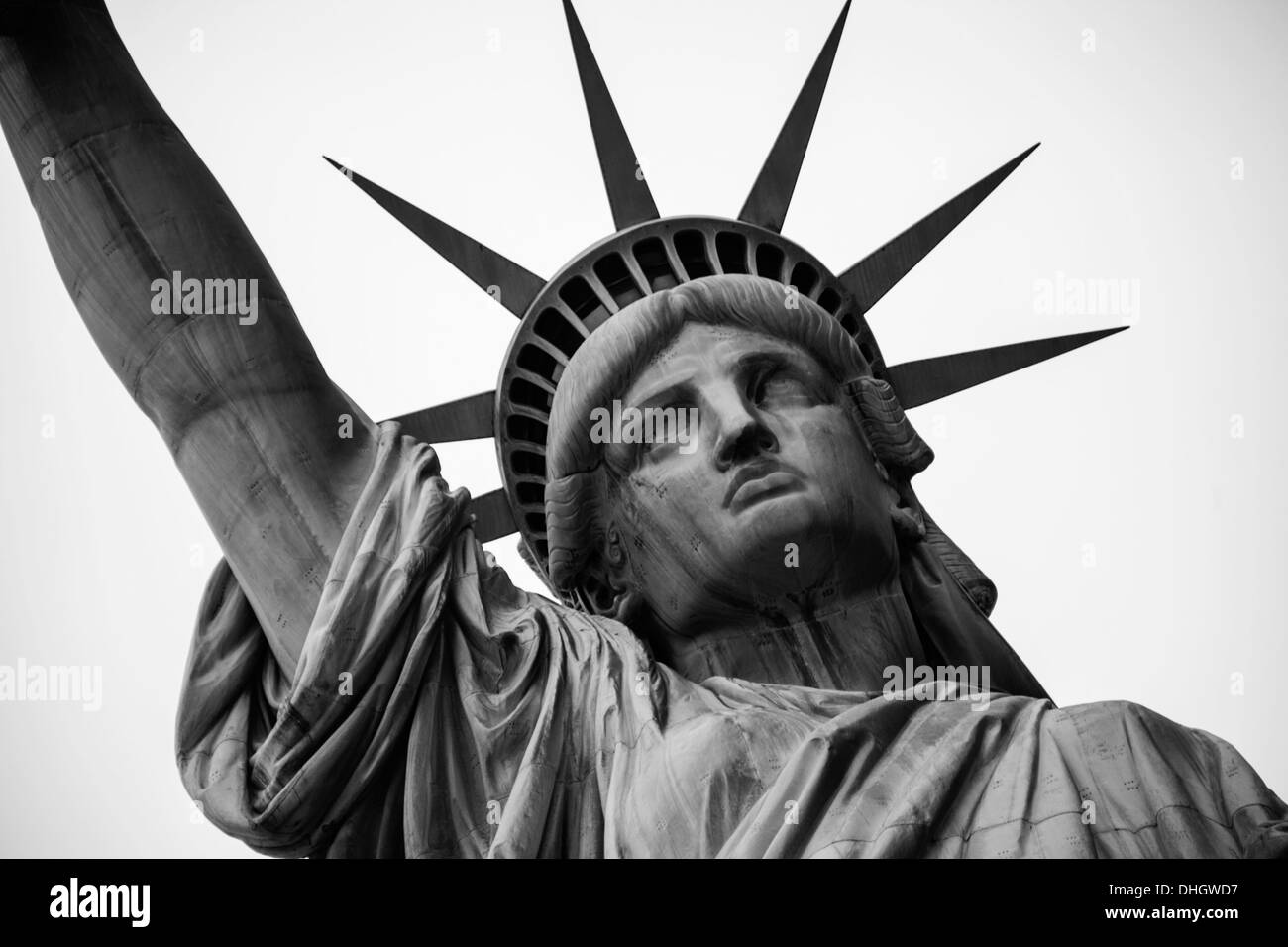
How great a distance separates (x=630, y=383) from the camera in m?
11.4

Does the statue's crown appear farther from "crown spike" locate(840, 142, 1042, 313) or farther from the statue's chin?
the statue's chin

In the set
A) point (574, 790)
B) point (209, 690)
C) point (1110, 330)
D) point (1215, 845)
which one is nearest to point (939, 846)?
point (1215, 845)

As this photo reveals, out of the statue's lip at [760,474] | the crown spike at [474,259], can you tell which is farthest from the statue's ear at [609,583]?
the crown spike at [474,259]

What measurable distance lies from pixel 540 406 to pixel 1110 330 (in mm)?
4004

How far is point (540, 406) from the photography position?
1291 centimetres

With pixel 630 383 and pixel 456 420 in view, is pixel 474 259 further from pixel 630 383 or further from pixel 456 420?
pixel 630 383

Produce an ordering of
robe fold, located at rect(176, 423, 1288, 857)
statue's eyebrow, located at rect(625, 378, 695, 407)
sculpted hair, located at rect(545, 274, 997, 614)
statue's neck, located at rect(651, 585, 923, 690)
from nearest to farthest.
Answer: robe fold, located at rect(176, 423, 1288, 857), statue's neck, located at rect(651, 585, 923, 690), statue's eyebrow, located at rect(625, 378, 695, 407), sculpted hair, located at rect(545, 274, 997, 614)

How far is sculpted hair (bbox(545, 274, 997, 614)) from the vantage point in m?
11.4

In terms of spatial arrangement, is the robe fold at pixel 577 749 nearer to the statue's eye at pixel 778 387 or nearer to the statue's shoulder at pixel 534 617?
the statue's shoulder at pixel 534 617

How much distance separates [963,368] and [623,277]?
2.72 meters

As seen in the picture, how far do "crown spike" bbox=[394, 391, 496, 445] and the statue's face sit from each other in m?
2.06

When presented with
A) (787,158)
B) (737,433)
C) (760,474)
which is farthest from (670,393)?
(787,158)

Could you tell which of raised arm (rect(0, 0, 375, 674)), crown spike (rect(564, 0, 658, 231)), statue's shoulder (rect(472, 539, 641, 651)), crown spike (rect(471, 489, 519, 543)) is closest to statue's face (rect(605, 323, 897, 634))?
statue's shoulder (rect(472, 539, 641, 651))
